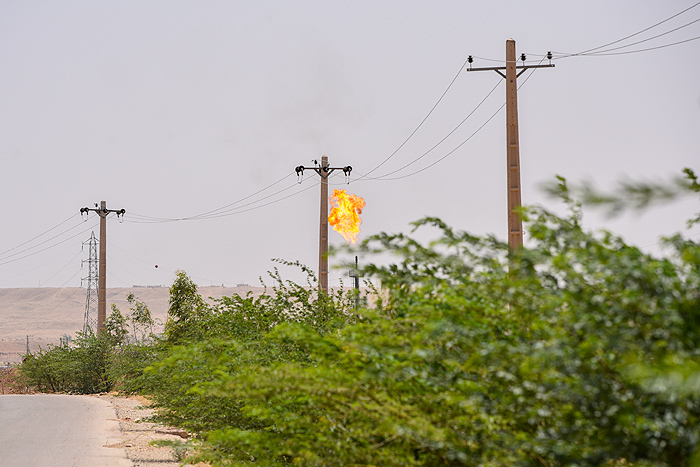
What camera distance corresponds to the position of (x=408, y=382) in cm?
365

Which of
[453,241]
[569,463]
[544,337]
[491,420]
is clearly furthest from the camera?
[453,241]

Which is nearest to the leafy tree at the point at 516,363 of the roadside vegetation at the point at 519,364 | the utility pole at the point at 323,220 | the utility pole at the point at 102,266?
the roadside vegetation at the point at 519,364

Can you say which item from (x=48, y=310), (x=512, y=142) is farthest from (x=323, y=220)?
(x=48, y=310)

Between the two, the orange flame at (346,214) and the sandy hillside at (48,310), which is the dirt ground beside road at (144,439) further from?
the sandy hillside at (48,310)

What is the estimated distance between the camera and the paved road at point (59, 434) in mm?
12586

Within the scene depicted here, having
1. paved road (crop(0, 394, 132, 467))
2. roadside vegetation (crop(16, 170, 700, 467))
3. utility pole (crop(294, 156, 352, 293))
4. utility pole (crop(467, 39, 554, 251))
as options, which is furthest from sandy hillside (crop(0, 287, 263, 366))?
roadside vegetation (crop(16, 170, 700, 467))

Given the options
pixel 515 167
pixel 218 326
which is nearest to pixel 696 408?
pixel 218 326

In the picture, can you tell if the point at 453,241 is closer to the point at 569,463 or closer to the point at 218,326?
the point at 569,463

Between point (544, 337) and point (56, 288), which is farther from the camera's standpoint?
point (56, 288)

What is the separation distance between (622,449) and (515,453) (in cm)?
53

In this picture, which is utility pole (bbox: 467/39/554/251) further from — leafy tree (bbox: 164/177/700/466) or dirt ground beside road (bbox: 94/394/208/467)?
leafy tree (bbox: 164/177/700/466)

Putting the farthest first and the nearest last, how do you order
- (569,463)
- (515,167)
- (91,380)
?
1. (91,380)
2. (515,167)
3. (569,463)

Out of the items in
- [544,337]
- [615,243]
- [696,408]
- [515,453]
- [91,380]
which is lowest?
[91,380]

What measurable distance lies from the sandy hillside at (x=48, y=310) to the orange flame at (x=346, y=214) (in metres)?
99.2
